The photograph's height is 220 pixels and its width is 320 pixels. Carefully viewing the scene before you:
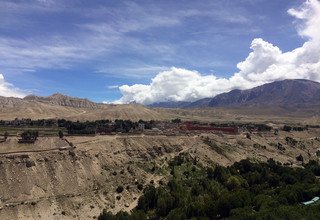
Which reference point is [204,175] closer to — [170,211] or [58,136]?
[170,211]

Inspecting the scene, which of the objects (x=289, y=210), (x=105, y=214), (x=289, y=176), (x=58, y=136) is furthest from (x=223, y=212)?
(x=58, y=136)

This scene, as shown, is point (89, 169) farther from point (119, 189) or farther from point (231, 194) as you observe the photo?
point (231, 194)

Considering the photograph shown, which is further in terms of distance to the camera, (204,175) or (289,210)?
(204,175)

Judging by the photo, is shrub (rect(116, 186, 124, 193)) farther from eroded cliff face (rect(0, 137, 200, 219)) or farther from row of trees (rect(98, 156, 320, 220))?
row of trees (rect(98, 156, 320, 220))

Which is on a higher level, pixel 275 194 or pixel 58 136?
pixel 58 136

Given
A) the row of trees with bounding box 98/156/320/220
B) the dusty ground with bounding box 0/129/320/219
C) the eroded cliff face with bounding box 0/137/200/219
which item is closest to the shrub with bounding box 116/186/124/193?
the eroded cliff face with bounding box 0/137/200/219

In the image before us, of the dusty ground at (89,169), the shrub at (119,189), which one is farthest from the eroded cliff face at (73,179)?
the shrub at (119,189)
